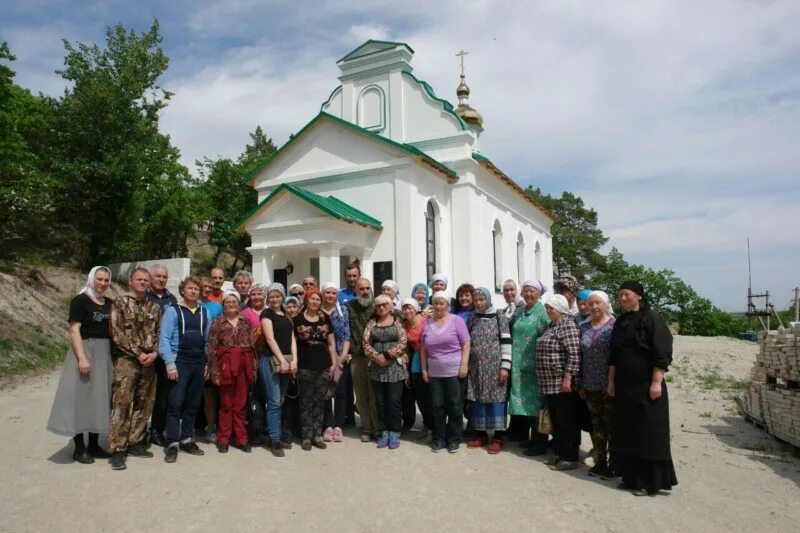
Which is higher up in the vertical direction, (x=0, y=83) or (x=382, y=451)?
(x=0, y=83)

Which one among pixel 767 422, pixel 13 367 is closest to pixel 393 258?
pixel 13 367

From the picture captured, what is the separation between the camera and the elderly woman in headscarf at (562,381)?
17.4 feet

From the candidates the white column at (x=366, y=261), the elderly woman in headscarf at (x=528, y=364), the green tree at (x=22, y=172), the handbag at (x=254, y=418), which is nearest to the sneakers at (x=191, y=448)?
the handbag at (x=254, y=418)

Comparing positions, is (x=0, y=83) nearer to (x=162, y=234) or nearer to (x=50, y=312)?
(x=50, y=312)

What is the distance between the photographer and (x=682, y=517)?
13.6 feet

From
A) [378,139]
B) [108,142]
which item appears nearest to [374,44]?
[378,139]

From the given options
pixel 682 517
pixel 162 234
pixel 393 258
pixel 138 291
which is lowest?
pixel 682 517

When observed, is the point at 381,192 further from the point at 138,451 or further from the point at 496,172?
the point at 138,451

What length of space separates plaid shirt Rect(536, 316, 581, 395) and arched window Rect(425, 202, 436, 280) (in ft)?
37.4

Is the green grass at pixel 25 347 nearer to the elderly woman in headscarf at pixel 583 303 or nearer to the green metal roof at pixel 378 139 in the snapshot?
the green metal roof at pixel 378 139

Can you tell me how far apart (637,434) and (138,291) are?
15.7 feet

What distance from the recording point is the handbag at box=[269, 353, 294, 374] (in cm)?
580

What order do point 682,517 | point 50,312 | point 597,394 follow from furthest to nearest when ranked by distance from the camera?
point 50,312 → point 597,394 → point 682,517

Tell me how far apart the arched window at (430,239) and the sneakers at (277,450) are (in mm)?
11382
